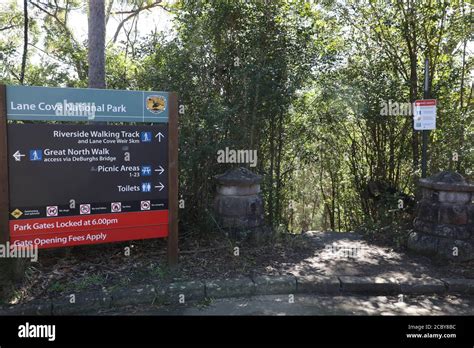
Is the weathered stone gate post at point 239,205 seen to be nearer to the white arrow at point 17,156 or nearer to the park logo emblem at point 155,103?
the park logo emblem at point 155,103

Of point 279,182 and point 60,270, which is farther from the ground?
point 279,182

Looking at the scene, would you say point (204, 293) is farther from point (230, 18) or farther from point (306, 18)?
point (306, 18)

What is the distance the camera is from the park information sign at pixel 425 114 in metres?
6.16

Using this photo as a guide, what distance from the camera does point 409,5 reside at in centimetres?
756

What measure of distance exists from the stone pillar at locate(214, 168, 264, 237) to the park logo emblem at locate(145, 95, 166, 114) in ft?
4.81

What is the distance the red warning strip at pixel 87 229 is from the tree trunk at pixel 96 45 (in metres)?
2.84

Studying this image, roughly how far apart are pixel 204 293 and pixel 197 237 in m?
1.66

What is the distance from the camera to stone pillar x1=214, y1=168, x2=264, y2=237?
6098mm

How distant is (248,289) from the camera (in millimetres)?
4738

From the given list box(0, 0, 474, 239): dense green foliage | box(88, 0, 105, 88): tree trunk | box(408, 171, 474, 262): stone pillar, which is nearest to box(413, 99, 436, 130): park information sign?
box(408, 171, 474, 262): stone pillar

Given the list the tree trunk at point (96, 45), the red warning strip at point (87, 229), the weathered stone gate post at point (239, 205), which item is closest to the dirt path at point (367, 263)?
the weathered stone gate post at point (239, 205)

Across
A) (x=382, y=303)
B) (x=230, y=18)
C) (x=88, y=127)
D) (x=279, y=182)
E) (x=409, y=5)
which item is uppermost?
(x=409, y=5)

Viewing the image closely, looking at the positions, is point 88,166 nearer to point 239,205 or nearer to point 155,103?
point 155,103

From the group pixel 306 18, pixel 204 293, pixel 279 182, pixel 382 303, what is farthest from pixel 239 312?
pixel 306 18
